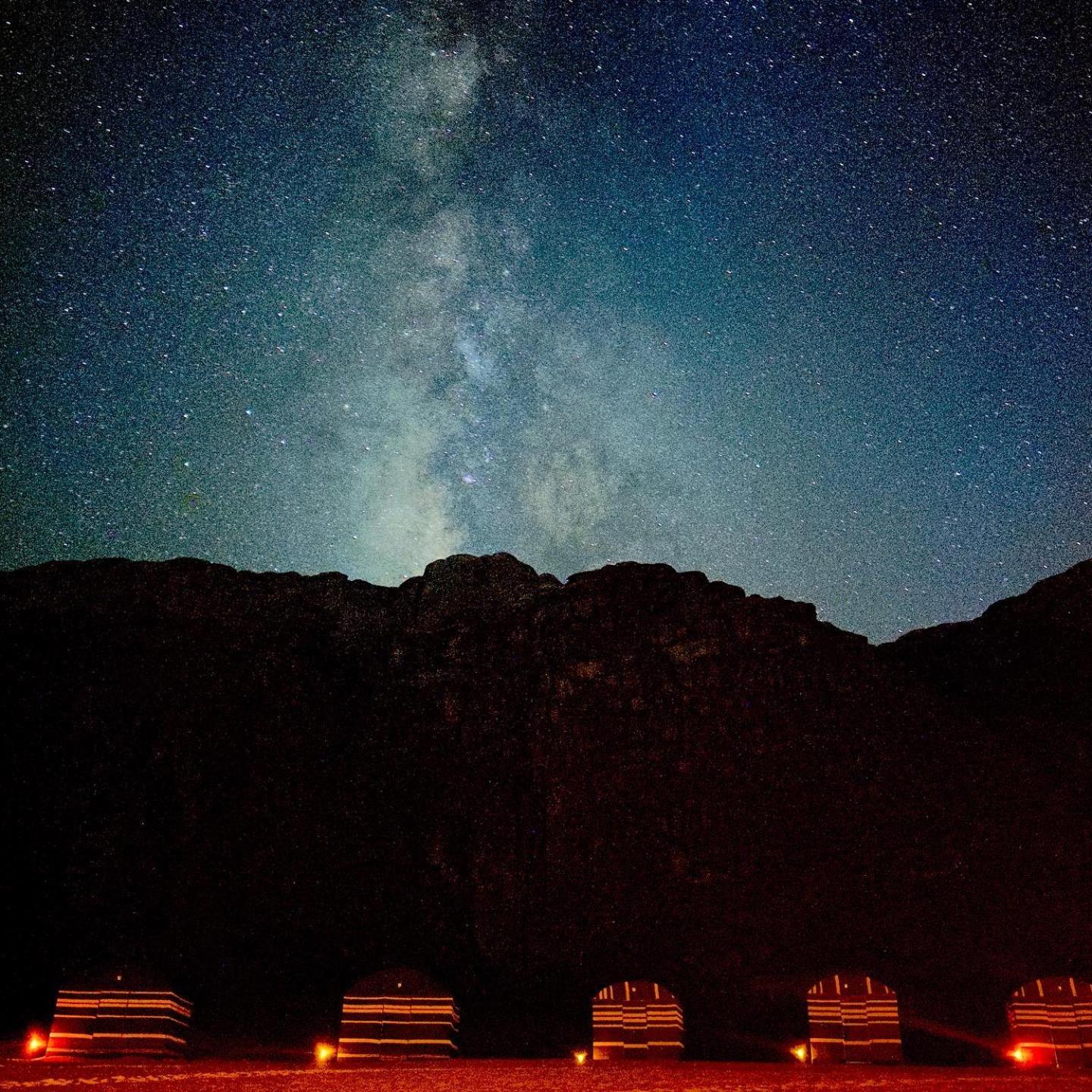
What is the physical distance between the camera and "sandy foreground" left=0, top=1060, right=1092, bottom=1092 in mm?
11586

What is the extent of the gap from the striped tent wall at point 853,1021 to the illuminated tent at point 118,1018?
1468cm

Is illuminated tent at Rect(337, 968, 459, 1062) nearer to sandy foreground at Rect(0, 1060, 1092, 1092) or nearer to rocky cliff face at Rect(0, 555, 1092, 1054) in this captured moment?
sandy foreground at Rect(0, 1060, 1092, 1092)

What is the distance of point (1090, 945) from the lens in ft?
81.3

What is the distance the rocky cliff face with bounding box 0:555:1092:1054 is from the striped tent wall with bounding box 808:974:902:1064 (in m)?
4.30

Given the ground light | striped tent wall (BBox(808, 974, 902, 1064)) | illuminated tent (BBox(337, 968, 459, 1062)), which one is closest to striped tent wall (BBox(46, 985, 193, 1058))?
the ground light

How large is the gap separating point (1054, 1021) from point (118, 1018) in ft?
71.3

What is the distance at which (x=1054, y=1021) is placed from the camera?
20.7 metres

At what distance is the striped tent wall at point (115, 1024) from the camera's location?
17.5 m

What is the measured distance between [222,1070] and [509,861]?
14.3 metres

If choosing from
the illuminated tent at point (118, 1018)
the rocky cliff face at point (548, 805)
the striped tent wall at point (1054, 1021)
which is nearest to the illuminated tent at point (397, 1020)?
the illuminated tent at point (118, 1018)

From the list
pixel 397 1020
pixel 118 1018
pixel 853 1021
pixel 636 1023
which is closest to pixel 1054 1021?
pixel 853 1021

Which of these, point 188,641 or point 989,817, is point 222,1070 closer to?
point 188,641

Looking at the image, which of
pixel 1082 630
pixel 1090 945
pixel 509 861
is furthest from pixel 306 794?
pixel 1082 630

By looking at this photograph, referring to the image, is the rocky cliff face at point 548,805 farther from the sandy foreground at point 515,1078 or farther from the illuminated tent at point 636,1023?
the sandy foreground at point 515,1078
